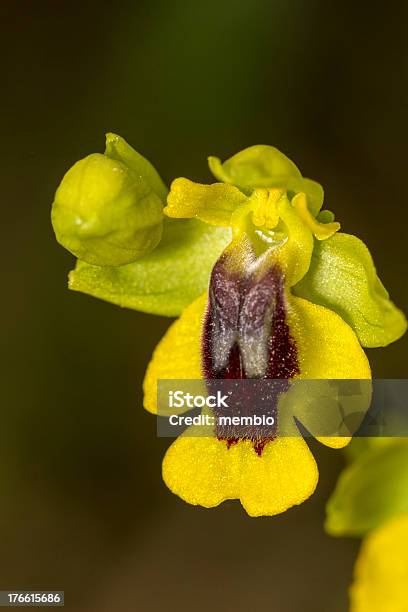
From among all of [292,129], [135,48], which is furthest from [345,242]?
[135,48]

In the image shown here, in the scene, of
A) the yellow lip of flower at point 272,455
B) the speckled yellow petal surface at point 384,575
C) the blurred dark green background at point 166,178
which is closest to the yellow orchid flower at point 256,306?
the yellow lip of flower at point 272,455

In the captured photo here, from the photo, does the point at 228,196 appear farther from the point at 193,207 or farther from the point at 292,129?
the point at 292,129

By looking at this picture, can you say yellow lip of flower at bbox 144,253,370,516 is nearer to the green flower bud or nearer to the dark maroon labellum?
the dark maroon labellum

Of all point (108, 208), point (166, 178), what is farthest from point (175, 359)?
point (166, 178)

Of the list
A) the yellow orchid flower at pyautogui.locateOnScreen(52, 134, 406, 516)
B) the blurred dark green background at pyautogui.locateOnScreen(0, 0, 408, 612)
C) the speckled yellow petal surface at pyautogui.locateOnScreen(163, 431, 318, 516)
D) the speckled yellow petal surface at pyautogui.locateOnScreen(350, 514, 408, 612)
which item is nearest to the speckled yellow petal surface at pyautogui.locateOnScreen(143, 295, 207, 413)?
the yellow orchid flower at pyautogui.locateOnScreen(52, 134, 406, 516)

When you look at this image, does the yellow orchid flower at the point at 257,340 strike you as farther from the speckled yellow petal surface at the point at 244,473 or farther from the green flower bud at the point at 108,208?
the green flower bud at the point at 108,208

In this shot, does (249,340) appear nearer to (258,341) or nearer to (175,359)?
(258,341)

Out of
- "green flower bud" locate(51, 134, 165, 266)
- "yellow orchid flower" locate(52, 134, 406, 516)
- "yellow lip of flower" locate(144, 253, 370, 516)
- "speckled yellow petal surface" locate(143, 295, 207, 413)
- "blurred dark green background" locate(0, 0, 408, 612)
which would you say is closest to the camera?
"green flower bud" locate(51, 134, 165, 266)
